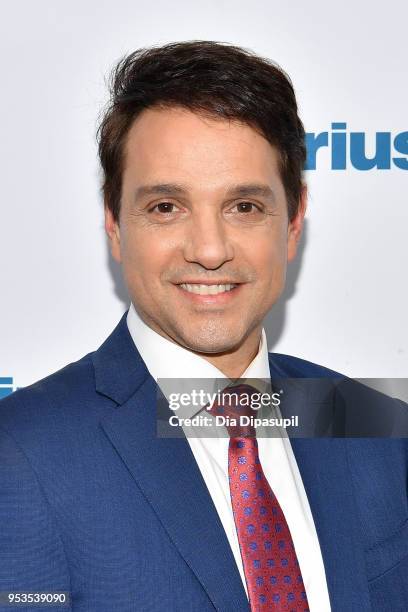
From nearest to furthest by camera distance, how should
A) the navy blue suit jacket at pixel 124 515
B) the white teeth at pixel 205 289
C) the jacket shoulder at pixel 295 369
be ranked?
the navy blue suit jacket at pixel 124 515 < the white teeth at pixel 205 289 < the jacket shoulder at pixel 295 369

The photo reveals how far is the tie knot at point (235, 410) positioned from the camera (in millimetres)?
1681

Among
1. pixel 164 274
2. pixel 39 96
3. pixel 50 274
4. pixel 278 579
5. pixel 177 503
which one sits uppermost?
pixel 39 96

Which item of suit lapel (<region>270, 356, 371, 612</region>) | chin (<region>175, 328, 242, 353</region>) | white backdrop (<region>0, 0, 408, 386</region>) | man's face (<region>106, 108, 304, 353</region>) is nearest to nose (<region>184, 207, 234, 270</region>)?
man's face (<region>106, 108, 304, 353</region>)

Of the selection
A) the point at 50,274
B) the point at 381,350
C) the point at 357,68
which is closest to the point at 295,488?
the point at 381,350

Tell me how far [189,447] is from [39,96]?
116cm

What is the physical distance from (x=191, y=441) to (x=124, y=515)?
8.5 inches

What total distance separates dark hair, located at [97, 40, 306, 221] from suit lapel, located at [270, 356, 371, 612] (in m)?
0.53

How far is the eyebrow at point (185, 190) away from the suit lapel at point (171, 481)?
35 centimetres

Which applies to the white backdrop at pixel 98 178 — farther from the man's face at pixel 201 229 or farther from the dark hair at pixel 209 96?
the man's face at pixel 201 229

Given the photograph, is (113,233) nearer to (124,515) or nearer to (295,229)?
(295,229)

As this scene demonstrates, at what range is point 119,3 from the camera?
2.29m

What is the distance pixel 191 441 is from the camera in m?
1.66

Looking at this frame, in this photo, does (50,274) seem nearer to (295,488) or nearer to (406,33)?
(295,488)

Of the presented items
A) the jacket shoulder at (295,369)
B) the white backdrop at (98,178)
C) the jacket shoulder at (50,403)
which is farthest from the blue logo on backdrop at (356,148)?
the jacket shoulder at (50,403)
